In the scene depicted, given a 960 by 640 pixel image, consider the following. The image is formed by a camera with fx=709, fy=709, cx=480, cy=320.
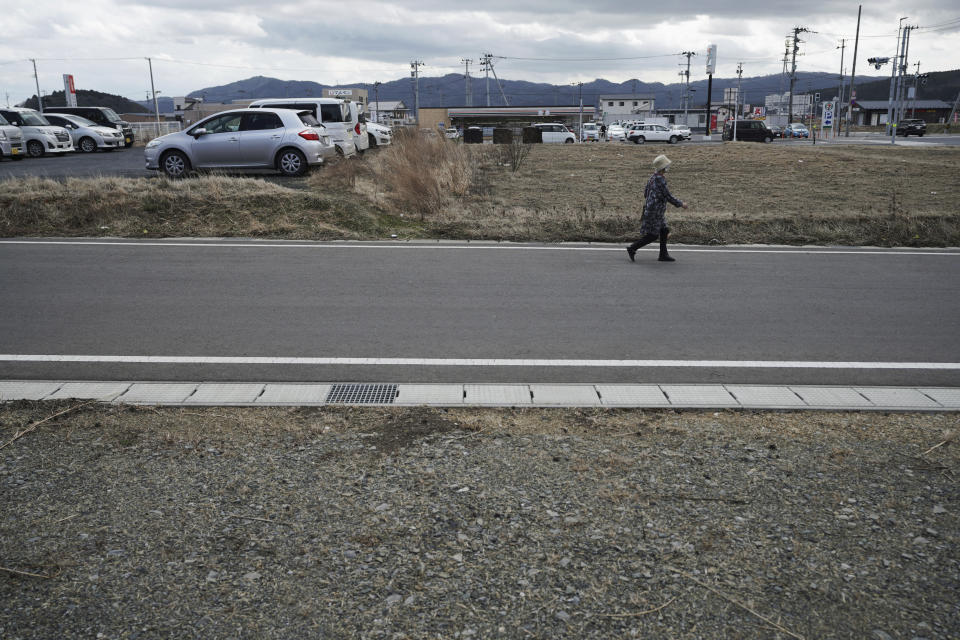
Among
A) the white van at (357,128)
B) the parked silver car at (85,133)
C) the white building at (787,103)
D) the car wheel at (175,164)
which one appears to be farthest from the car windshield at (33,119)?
the white building at (787,103)

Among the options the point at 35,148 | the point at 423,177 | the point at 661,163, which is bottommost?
the point at 423,177

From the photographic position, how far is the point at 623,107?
116250 millimetres

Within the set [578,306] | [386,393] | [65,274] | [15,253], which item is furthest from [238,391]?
[15,253]

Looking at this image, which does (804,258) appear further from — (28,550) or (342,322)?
(28,550)

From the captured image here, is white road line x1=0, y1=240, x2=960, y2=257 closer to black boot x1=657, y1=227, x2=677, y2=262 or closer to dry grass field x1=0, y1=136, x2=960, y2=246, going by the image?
dry grass field x1=0, y1=136, x2=960, y2=246

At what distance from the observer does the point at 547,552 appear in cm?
311

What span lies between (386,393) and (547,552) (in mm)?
2288

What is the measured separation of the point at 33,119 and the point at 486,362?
26859 mm

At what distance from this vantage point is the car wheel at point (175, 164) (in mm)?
16859

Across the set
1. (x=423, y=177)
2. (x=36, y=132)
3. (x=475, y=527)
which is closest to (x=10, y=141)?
(x=36, y=132)

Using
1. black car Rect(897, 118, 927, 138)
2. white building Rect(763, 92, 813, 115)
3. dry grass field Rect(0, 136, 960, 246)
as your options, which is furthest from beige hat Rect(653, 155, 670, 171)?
white building Rect(763, 92, 813, 115)

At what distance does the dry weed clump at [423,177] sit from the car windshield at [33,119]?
14229 mm

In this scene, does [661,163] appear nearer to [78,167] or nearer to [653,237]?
[653,237]

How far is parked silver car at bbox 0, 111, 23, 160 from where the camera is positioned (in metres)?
23.2
